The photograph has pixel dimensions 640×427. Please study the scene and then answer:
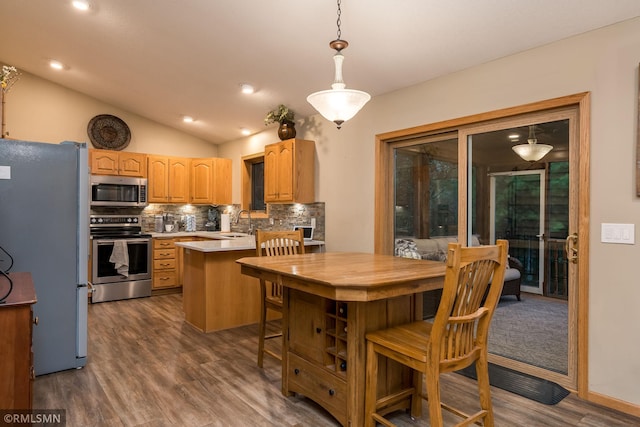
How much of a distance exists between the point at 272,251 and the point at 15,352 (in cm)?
178

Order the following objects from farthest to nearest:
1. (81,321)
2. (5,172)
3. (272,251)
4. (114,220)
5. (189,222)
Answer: (189,222), (114,220), (272,251), (81,321), (5,172)

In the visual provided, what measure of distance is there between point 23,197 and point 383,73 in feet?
10.1

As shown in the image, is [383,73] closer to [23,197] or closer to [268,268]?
[268,268]

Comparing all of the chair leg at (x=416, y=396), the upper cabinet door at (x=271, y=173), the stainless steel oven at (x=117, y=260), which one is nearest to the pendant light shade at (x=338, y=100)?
the chair leg at (x=416, y=396)

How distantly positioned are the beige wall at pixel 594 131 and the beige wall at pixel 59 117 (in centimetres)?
364

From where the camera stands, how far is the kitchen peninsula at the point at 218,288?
13.1 ft

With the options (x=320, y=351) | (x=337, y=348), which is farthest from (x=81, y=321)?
(x=337, y=348)

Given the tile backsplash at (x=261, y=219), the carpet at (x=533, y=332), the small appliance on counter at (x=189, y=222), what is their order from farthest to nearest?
1. the small appliance on counter at (x=189, y=222)
2. the tile backsplash at (x=261, y=219)
3. the carpet at (x=533, y=332)

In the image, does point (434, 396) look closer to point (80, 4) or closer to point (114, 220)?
point (80, 4)

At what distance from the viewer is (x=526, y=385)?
9.14ft

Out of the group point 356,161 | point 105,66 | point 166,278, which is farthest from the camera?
point 166,278

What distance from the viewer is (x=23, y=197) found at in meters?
2.82

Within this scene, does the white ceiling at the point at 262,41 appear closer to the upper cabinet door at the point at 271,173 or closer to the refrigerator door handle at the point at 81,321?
the upper cabinet door at the point at 271,173

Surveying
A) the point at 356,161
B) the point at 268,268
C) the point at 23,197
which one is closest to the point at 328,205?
the point at 356,161
